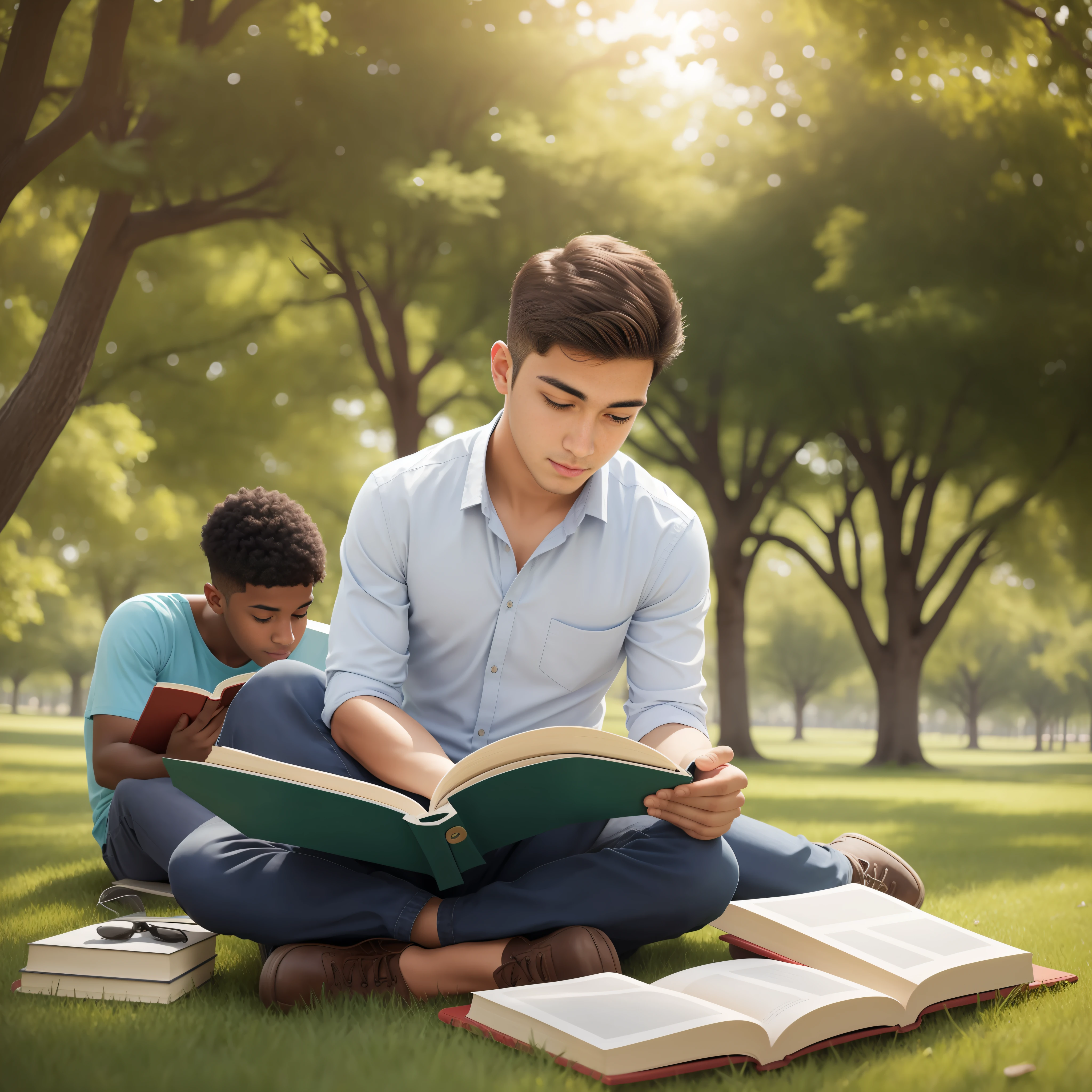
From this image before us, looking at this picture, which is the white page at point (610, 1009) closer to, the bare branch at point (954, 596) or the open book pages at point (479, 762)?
the open book pages at point (479, 762)

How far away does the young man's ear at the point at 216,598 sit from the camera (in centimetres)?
393

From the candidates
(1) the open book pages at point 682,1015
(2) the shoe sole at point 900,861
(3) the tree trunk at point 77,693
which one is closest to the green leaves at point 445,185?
(2) the shoe sole at point 900,861

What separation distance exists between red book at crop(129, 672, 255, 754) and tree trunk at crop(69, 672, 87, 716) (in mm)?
37717

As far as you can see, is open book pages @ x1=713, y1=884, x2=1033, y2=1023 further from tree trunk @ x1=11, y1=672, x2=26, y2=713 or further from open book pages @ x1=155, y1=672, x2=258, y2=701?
tree trunk @ x1=11, y1=672, x2=26, y2=713

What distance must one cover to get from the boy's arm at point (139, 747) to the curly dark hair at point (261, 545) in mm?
629

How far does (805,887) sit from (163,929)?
69.6 inches

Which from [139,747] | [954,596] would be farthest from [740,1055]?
[954,596]

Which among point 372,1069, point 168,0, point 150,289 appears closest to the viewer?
point 372,1069

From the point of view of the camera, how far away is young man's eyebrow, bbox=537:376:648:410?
8.46ft

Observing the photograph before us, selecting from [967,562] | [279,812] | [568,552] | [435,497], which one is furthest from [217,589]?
[967,562]

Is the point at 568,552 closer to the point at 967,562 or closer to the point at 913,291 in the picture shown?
the point at 913,291

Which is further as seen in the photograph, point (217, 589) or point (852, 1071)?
point (217, 589)

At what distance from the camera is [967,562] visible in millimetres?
16219

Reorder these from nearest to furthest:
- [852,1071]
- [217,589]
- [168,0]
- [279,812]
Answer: [852,1071] < [279,812] < [217,589] < [168,0]
